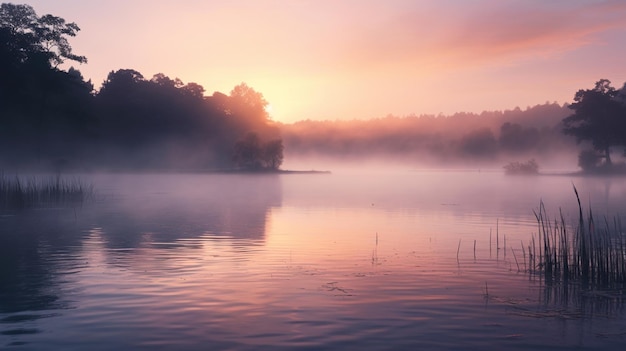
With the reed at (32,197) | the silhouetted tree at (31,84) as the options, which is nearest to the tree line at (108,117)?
the silhouetted tree at (31,84)

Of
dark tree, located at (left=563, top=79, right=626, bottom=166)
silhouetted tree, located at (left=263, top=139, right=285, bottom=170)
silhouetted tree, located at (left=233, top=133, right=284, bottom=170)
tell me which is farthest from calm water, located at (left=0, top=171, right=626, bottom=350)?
silhouetted tree, located at (left=263, top=139, right=285, bottom=170)

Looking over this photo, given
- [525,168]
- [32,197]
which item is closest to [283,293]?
[32,197]

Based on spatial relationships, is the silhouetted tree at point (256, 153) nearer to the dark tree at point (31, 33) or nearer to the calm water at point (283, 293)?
the dark tree at point (31, 33)

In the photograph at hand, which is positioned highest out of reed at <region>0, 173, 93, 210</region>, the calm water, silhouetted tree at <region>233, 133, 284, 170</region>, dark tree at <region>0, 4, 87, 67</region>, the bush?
dark tree at <region>0, 4, 87, 67</region>

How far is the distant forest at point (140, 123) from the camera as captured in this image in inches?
2969

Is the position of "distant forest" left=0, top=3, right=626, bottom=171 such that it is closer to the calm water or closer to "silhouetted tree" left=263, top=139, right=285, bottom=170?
"silhouetted tree" left=263, top=139, right=285, bottom=170

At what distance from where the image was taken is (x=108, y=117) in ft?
428

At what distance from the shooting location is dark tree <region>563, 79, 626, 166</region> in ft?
373

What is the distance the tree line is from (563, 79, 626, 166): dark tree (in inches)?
2544

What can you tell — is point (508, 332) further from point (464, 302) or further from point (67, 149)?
point (67, 149)

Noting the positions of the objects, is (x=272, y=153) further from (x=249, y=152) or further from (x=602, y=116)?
(x=602, y=116)

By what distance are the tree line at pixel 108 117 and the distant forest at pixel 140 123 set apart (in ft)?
0.47

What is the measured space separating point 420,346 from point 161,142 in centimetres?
13424

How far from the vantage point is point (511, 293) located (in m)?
15.8
